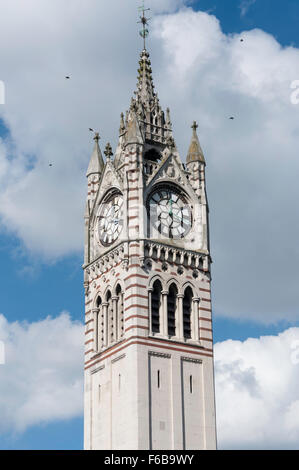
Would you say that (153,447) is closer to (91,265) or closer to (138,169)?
(91,265)

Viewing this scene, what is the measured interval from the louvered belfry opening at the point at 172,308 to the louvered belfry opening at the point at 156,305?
0.79 m

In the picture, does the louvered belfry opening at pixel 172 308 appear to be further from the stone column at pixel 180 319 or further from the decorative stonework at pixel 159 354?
the decorative stonework at pixel 159 354

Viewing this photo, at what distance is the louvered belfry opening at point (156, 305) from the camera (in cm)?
6569

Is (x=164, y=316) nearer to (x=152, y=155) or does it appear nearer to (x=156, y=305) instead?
(x=156, y=305)

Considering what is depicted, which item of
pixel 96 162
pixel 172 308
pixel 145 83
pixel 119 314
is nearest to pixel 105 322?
pixel 119 314

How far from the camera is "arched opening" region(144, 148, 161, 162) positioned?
73.8 meters

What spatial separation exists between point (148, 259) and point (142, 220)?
292 centimetres

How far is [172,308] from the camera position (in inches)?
2643

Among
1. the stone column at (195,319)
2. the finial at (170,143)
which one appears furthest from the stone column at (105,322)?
the finial at (170,143)

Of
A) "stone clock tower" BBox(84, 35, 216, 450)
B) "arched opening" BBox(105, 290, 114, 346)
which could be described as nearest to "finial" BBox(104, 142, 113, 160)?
"stone clock tower" BBox(84, 35, 216, 450)

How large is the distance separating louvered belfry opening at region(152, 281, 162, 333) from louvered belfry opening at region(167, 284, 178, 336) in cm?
79

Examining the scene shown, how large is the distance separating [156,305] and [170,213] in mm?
7562
